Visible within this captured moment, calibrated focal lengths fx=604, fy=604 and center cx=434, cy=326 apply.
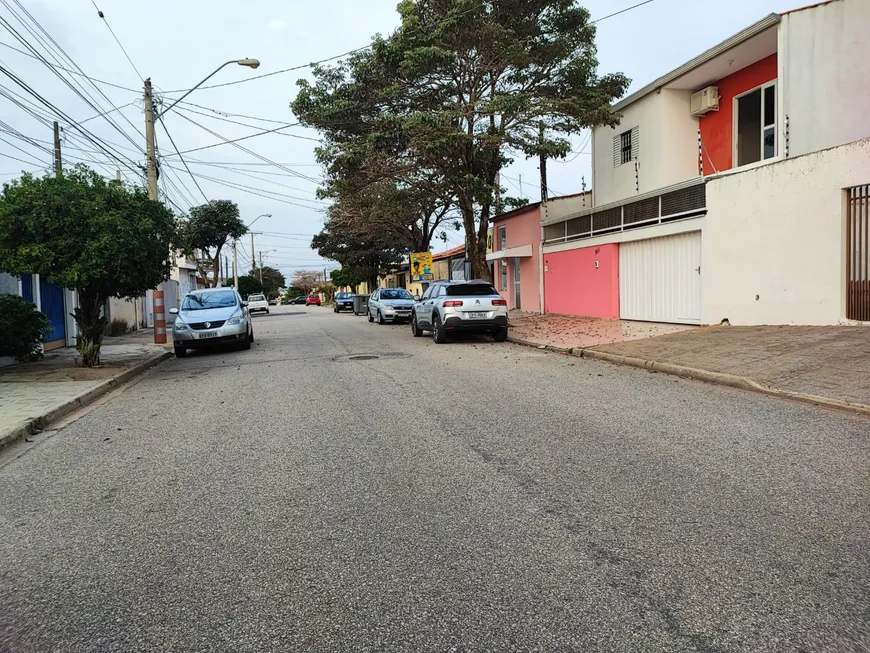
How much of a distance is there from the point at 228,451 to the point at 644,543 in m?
3.87

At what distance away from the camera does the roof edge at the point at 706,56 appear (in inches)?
533

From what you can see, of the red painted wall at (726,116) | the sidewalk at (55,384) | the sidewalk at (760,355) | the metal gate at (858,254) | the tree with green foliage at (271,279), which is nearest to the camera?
the sidewalk at (55,384)

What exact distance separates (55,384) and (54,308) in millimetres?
7397

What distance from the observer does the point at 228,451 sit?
18.7 ft

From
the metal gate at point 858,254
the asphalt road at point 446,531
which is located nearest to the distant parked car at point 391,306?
the metal gate at point 858,254

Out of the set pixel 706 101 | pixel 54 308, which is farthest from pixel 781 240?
pixel 54 308

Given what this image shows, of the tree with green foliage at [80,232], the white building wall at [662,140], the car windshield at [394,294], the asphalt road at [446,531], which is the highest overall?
the white building wall at [662,140]

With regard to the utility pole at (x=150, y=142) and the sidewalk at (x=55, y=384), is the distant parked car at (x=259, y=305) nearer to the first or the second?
the utility pole at (x=150, y=142)

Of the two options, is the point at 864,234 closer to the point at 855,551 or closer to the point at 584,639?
the point at 855,551

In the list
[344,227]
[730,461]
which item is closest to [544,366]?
[730,461]

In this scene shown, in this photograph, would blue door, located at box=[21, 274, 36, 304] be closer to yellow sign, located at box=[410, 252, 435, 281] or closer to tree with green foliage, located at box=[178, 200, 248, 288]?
yellow sign, located at box=[410, 252, 435, 281]

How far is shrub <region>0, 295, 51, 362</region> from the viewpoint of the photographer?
37.7 ft

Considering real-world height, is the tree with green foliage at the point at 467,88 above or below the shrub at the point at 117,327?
above

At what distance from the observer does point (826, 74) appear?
42.0 ft
